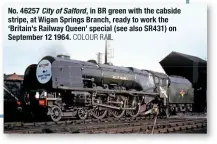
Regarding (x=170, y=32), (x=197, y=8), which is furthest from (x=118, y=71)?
(x=197, y=8)

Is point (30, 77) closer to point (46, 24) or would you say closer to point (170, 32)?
point (46, 24)

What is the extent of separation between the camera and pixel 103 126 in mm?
7340

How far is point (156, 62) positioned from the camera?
7355mm

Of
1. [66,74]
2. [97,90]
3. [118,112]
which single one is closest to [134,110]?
[118,112]

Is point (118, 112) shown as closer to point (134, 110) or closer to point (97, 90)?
point (134, 110)

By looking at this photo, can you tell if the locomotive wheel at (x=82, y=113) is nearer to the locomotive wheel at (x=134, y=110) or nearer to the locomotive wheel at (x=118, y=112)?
the locomotive wheel at (x=118, y=112)

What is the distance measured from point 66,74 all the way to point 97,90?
0.58 m

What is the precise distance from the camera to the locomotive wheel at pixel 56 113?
7312 mm

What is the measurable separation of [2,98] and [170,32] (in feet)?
9.46

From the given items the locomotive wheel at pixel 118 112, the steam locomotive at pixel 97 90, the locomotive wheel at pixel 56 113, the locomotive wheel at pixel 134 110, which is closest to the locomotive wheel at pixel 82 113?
the steam locomotive at pixel 97 90

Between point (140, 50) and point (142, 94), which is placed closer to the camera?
point (140, 50)

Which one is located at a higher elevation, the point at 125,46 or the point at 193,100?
the point at 125,46

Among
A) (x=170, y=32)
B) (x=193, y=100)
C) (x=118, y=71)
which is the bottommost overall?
(x=193, y=100)

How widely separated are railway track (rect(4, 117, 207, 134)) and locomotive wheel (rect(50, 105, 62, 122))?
3.2 inches
